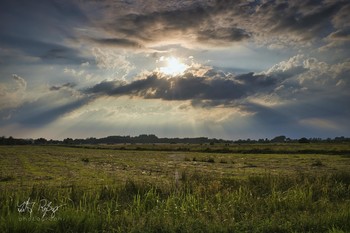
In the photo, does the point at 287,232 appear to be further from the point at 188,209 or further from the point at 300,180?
the point at 300,180

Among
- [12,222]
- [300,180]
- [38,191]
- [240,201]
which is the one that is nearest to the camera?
[12,222]

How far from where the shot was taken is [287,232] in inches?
464

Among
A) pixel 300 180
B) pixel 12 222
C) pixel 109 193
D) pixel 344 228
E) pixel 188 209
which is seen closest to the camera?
pixel 12 222

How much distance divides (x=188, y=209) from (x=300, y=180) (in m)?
10.3

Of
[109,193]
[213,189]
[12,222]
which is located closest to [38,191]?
[109,193]

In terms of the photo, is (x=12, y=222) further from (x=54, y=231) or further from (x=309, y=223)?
(x=309, y=223)

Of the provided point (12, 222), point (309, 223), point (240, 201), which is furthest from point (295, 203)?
point (12, 222)

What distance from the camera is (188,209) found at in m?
14.5

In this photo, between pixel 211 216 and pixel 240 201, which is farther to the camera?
pixel 240 201

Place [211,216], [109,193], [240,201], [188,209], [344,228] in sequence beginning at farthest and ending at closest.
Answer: [109,193] → [240,201] → [188,209] → [211,216] → [344,228]

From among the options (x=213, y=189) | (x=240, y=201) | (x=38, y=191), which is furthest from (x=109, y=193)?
(x=240, y=201)

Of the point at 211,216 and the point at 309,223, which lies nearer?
the point at 309,223

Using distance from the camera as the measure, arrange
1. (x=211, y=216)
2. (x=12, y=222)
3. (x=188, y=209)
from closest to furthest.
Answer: (x=12, y=222), (x=211, y=216), (x=188, y=209)

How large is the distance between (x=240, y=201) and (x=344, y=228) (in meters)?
4.53
